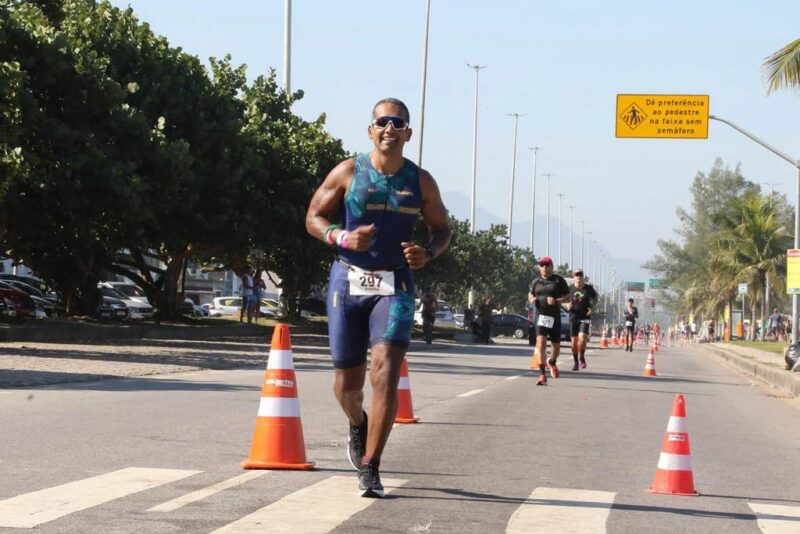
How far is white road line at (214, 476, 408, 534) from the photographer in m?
6.36

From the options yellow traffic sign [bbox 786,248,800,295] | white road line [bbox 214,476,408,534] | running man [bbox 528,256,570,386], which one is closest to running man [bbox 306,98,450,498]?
white road line [bbox 214,476,408,534]

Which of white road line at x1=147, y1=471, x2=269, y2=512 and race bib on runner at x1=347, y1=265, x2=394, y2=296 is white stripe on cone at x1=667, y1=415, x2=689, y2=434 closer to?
race bib on runner at x1=347, y1=265, x2=394, y2=296

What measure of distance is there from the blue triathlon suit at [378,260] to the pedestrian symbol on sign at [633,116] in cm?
2983

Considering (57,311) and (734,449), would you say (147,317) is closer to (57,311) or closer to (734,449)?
(57,311)

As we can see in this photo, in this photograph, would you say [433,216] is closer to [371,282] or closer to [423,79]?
[371,282]

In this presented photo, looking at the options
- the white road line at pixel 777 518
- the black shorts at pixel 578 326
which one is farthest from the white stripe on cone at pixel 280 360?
the black shorts at pixel 578 326

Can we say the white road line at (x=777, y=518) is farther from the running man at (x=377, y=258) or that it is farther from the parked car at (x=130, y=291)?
the parked car at (x=130, y=291)

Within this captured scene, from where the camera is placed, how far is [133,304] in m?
51.6

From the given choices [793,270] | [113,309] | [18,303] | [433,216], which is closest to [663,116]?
[793,270]

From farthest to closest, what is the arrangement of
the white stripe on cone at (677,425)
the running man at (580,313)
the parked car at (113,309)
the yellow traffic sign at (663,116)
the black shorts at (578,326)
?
the parked car at (113,309) → the yellow traffic sign at (663,116) → the black shorts at (578,326) → the running man at (580,313) → the white stripe on cone at (677,425)

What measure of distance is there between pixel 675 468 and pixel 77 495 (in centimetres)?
364

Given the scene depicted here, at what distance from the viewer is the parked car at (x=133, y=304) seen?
1982 inches

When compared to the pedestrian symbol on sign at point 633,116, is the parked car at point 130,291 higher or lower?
lower

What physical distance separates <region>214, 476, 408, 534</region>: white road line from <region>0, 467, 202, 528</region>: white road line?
847 mm
